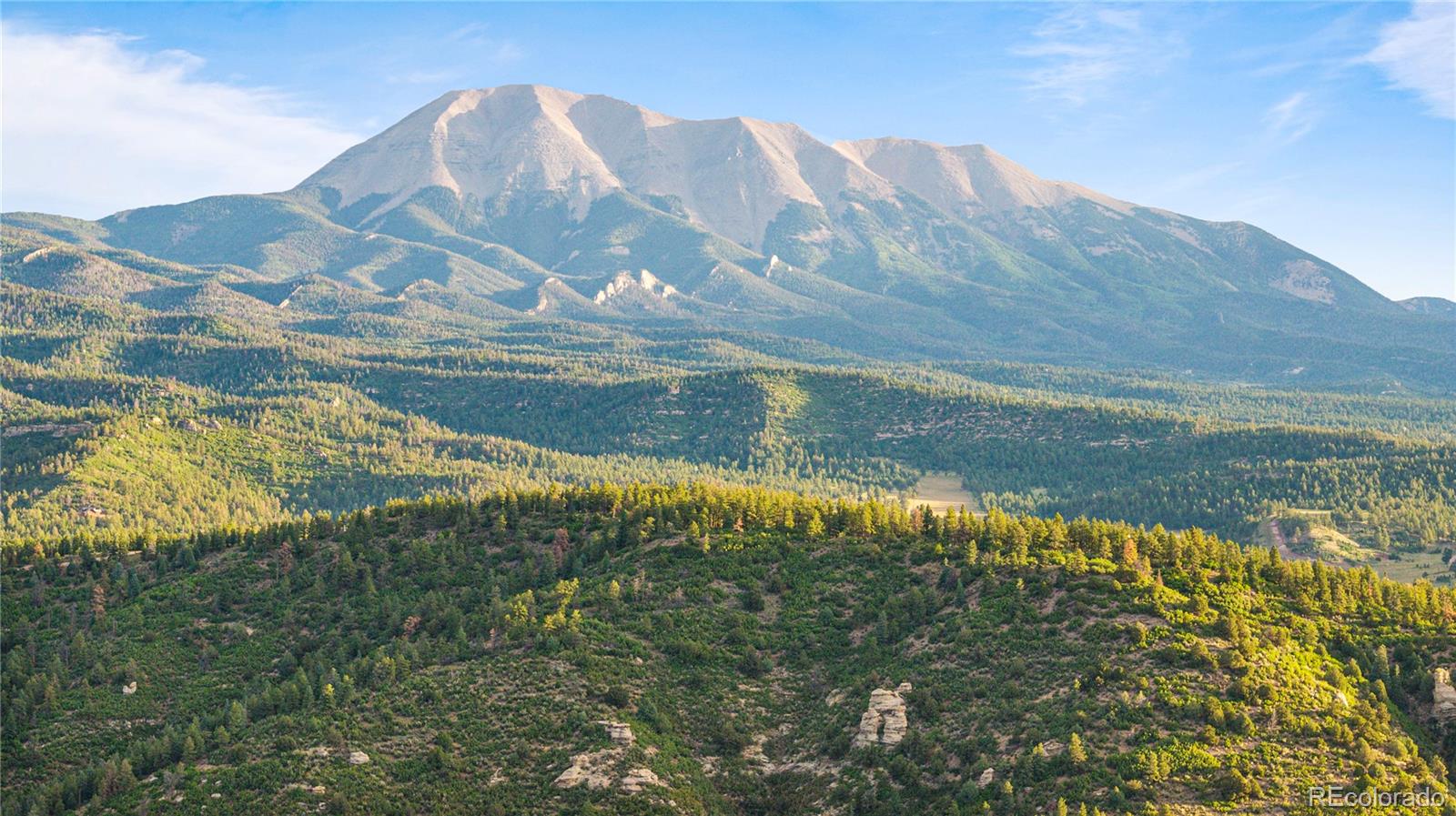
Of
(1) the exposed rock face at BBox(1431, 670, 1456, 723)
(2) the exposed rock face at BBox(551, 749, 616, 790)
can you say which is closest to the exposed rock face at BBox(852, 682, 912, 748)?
(2) the exposed rock face at BBox(551, 749, 616, 790)

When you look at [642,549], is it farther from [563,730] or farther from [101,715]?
[101,715]

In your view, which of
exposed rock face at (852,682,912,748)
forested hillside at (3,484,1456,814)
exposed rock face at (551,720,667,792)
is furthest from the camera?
exposed rock face at (852,682,912,748)

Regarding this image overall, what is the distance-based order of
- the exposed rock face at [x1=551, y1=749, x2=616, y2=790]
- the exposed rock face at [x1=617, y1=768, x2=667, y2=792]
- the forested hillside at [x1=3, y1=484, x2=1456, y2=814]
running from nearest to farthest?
the forested hillside at [x1=3, y1=484, x2=1456, y2=814] < the exposed rock face at [x1=617, y1=768, x2=667, y2=792] < the exposed rock face at [x1=551, y1=749, x2=616, y2=790]

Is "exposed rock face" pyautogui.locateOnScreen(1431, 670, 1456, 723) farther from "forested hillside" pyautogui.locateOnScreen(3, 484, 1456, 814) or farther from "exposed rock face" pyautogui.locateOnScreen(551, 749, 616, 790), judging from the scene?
"exposed rock face" pyautogui.locateOnScreen(551, 749, 616, 790)

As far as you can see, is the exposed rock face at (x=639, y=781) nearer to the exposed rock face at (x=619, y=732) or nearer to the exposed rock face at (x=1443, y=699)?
the exposed rock face at (x=619, y=732)

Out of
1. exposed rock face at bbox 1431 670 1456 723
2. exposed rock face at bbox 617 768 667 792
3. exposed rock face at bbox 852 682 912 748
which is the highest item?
exposed rock face at bbox 1431 670 1456 723

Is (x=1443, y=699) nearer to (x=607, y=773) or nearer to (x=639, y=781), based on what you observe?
(x=639, y=781)

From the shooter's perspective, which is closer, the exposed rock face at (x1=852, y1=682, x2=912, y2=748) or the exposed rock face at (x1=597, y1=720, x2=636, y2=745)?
the exposed rock face at (x1=852, y1=682, x2=912, y2=748)

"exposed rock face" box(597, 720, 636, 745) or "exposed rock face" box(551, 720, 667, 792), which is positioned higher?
"exposed rock face" box(597, 720, 636, 745)
